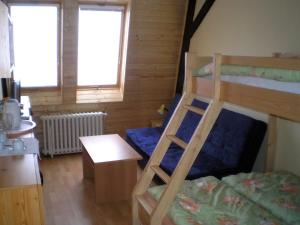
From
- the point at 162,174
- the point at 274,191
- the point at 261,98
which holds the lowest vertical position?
the point at 274,191

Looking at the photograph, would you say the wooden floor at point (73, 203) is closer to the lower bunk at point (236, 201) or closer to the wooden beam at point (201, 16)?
→ the lower bunk at point (236, 201)

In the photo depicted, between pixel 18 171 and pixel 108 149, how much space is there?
4.94 ft

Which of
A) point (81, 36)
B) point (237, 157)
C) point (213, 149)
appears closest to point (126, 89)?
point (81, 36)

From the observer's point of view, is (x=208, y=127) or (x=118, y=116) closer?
(x=208, y=127)

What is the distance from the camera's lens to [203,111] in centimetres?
218

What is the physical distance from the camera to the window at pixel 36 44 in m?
3.99

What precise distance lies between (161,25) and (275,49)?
5.62 ft

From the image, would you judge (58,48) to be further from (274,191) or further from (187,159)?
(274,191)

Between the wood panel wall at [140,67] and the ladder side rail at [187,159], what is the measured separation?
2456mm

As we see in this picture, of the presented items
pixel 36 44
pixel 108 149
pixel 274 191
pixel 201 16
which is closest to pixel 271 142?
pixel 274 191

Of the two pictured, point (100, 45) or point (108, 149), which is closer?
point (108, 149)

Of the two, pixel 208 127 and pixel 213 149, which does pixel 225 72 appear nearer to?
pixel 208 127

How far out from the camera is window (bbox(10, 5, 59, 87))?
3.99 m

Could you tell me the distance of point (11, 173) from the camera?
6.24 feet
